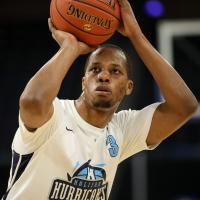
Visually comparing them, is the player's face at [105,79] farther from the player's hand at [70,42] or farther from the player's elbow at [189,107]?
the player's elbow at [189,107]

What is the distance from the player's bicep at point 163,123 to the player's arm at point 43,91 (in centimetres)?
75

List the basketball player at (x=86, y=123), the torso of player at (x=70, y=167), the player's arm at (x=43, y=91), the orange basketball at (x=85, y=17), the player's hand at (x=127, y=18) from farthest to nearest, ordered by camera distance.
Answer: the player's hand at (x=127, y=18), the orange basketball at (x=85, y=17), the torso of player at (x=70, y=167), the basketball player at (x=86, y=123), the player's arm at (x=43, y=91)

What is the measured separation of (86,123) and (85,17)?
0.64 metres

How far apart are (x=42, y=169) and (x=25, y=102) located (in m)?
0.46

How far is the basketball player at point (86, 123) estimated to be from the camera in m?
2.97

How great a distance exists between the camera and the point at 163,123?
137 inches

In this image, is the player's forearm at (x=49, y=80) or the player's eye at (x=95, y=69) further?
the player's eye at (x=95, y=69)

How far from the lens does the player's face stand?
3260 millimetres

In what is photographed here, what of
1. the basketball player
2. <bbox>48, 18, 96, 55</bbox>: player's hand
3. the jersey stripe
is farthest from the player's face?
the jersey stripe

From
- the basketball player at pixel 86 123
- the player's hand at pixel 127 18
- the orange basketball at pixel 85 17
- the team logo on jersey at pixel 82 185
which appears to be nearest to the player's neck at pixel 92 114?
the basketball player at pixel 86 123

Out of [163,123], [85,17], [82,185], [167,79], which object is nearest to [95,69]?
[85,17]

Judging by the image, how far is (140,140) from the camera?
3.54 metres

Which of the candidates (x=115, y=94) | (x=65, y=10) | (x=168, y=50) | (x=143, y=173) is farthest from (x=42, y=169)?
(x=168, y=50)

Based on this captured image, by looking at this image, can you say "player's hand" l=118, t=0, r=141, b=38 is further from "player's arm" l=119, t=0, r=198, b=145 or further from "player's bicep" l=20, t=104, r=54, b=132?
"player's bicep" l=20, t=104, r=54, b=132
